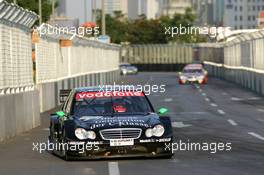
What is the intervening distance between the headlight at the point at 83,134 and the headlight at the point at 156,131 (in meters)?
0.93

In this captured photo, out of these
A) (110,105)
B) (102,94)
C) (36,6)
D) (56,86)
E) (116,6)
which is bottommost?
(56,86)

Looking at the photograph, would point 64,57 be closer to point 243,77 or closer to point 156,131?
point 243,77

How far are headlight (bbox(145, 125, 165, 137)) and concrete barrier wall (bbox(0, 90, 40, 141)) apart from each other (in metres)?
6.03

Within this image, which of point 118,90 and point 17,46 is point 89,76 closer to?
point 17,46

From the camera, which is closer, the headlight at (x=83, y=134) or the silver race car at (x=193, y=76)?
the headlight at (x=83, y=134)

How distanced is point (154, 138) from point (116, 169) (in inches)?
65.2

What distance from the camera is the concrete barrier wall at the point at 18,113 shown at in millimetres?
22411

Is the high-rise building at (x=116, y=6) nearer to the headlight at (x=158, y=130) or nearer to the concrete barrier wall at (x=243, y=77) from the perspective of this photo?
the concrete barrier wall at (x=243, y=77)

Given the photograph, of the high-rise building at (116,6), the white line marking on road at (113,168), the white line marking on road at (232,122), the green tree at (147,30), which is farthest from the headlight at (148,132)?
the high-rise building at (116,6)

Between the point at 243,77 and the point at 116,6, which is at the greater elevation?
the point at 116,6

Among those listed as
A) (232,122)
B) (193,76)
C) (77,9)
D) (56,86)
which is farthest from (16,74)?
(77,9)

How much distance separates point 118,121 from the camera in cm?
1670

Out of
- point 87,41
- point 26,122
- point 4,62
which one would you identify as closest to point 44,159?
point 4,62

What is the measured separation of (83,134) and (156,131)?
49.5 inches
